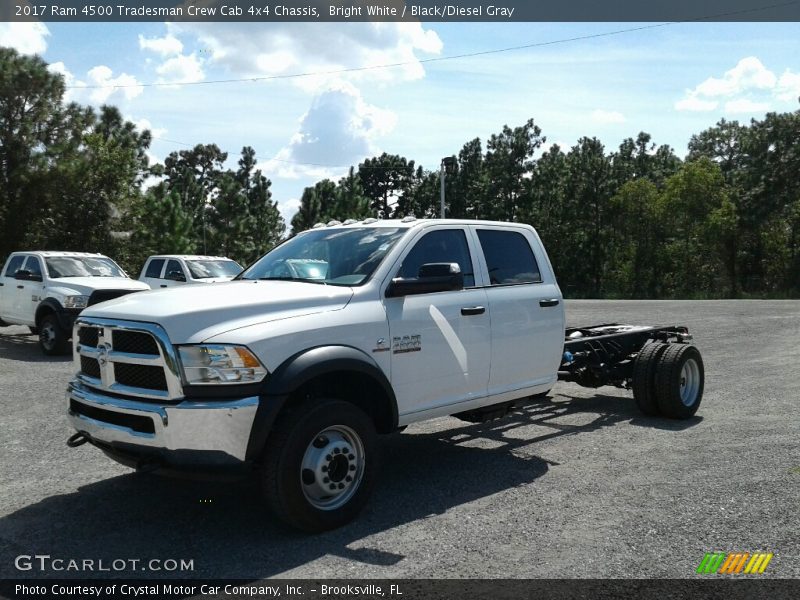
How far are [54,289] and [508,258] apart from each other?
10.5 meters

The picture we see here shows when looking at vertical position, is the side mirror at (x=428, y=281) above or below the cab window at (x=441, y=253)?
below

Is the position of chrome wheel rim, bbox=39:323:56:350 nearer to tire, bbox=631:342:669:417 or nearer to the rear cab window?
the rear cab window

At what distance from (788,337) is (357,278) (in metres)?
14.4

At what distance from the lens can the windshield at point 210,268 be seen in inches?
739

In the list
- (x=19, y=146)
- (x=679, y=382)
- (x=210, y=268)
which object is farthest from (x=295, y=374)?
(x=19, y=146)

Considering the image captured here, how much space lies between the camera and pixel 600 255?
67.3 metres

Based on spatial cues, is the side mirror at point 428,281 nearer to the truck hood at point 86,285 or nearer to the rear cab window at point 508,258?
the rear cab window at point 508,258

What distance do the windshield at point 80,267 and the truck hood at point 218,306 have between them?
10613 millimetres

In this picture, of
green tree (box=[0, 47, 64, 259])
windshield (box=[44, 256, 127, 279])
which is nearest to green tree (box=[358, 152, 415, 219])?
green tree (box=[0, 47, 64, 259])

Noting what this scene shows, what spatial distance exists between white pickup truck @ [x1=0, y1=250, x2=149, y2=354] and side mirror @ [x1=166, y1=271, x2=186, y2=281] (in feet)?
10.0

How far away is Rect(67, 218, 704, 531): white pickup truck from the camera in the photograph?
4.39 m

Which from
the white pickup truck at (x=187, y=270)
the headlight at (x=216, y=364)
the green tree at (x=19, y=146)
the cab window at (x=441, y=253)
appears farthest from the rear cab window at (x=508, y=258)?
the green tree at (x=19, y=146)

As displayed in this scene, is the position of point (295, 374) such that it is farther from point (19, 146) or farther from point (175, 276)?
point (19, 146)

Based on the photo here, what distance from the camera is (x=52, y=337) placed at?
13781 mm
